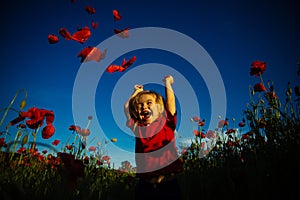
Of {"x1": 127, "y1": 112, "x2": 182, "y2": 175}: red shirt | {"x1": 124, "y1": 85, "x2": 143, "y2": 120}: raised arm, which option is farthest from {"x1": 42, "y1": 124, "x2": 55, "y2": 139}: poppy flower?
{"x1": 127, "y1": 112, "x2": 182, "y2": 175}: red shirt

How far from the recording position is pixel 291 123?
2363mm

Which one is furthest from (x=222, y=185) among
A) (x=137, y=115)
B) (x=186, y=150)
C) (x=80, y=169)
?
(x=186, y=150)

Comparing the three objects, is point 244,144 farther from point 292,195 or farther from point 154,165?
point 154,165

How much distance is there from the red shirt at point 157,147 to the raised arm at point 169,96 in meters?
0.06

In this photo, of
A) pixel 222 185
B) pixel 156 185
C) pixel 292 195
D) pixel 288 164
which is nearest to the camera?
pixel 292 195

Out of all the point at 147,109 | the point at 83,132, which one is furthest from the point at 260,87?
the point at 83,132

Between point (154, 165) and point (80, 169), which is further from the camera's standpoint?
point (154, 165)

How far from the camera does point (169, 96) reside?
2434mm

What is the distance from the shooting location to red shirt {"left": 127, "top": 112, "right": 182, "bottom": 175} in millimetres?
2145

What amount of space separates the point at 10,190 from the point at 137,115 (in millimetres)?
1593

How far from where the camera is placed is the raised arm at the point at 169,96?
2404 millimetres

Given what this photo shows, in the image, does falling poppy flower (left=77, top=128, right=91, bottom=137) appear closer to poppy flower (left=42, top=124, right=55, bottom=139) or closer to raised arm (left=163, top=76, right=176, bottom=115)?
poppy flower (left=42, top=124, right=55, bottom=139)

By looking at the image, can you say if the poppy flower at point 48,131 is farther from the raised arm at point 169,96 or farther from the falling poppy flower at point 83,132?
the raised arm at point 169,96

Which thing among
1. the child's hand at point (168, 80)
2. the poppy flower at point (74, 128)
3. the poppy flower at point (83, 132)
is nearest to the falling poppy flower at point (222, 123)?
the child's hand at point (168, 80)
